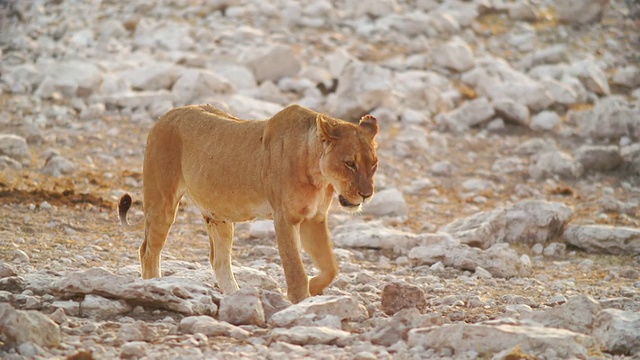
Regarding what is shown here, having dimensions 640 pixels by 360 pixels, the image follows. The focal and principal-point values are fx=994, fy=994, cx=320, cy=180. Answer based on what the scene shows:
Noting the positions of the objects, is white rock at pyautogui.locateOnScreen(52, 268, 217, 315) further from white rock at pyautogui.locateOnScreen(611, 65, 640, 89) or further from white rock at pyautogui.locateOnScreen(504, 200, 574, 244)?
white rock at pyautogui.locateOnScreen(611, 65, 640, 89)

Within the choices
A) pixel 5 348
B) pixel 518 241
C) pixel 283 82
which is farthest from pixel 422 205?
pixel 5 348

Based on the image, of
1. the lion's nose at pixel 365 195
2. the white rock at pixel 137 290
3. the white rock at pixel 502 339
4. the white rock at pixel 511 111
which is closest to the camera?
the white rock at pixel 502 339

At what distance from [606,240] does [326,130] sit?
554cm

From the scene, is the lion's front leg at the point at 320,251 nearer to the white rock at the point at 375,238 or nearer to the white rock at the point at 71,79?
the white rock at the point at 375,238

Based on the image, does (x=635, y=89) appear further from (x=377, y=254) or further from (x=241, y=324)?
(x=241, y=324)

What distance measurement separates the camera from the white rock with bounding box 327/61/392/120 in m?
18.8

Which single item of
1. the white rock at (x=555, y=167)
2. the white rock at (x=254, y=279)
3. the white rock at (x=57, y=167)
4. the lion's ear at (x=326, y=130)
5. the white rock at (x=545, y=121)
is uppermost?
the lion's ear at (x=326, y=130)

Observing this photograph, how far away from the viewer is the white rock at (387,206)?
45.4 feet

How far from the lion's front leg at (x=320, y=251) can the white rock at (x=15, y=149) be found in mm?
8031

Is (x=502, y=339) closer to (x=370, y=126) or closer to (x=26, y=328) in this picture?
(x=370, y=126)

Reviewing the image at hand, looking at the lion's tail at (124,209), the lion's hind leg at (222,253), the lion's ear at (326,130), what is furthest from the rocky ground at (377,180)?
the lion's ear at (326,130)

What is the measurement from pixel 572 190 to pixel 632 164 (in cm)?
171

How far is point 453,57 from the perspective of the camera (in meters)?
22.1

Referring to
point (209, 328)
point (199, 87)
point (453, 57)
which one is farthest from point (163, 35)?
point (209, 328)
